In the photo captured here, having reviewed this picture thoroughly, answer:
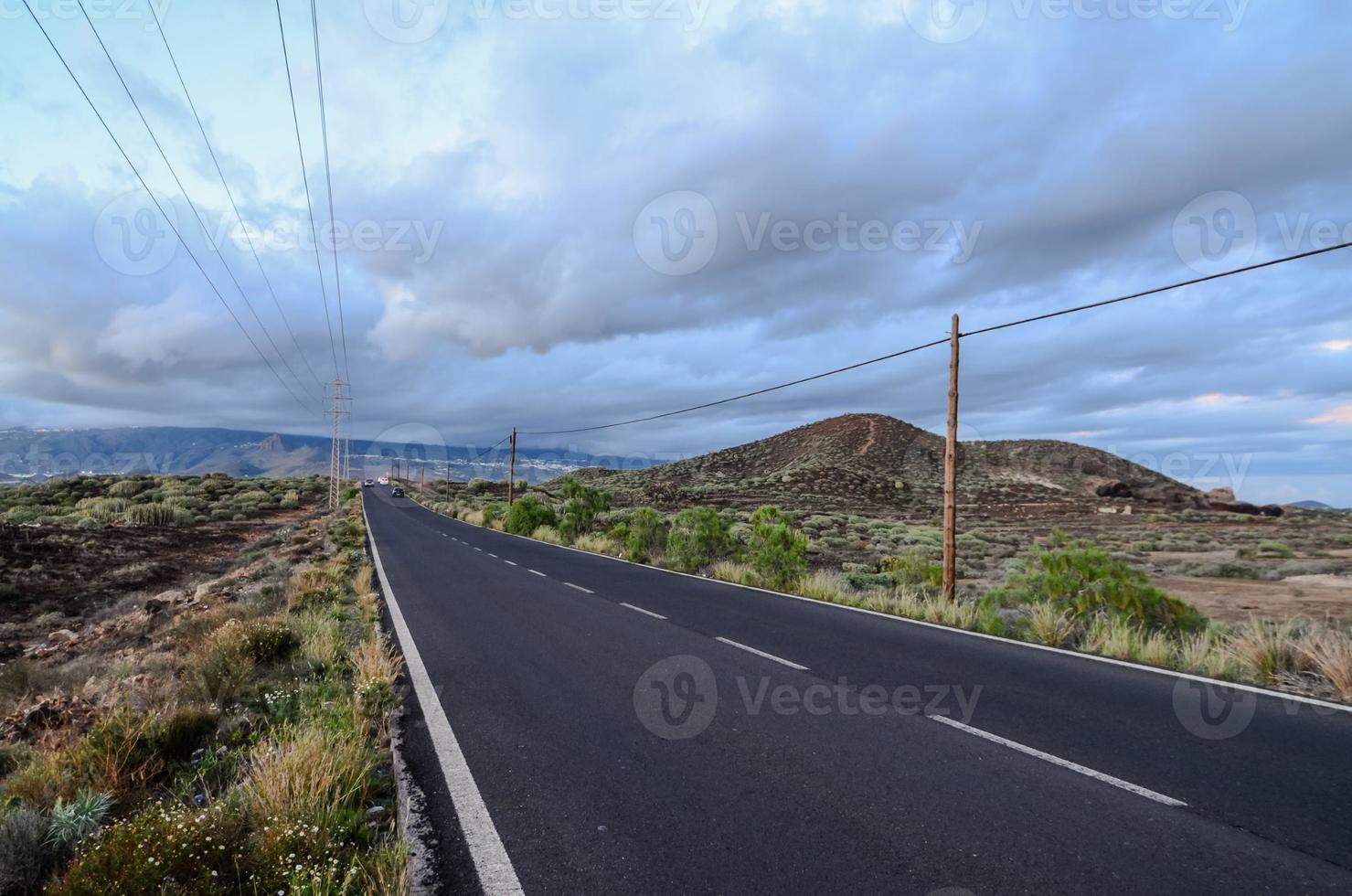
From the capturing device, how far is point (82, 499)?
43750 mm

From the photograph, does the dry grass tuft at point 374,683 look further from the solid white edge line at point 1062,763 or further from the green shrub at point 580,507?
the green shrub at point 580,507

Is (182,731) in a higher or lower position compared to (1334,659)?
lower

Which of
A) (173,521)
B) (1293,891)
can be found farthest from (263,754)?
(173,521)

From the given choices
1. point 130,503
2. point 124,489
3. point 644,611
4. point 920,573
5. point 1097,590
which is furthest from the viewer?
point 124,489

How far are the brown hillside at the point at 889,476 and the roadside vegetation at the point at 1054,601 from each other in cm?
3106

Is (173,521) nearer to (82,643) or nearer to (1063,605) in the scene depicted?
(82,643)

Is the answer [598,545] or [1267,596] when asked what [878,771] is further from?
[598,545]

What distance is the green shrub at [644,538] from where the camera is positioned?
2109 cm

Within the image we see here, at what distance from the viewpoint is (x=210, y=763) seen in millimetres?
4758

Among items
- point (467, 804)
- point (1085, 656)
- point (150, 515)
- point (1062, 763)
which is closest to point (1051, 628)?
point (1085, 656)

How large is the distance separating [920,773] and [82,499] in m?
56.4

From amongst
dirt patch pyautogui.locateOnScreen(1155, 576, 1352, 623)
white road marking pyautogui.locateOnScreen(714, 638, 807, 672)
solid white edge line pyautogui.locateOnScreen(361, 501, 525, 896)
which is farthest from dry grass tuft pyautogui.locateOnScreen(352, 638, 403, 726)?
dirt patch pyautogui.locateOnScreen(1155, 576, 1352, 623)

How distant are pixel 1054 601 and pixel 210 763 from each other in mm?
11250

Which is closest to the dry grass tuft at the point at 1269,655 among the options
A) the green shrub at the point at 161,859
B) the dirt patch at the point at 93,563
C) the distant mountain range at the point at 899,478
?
the green shrub at the point at 161,859
